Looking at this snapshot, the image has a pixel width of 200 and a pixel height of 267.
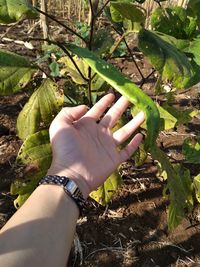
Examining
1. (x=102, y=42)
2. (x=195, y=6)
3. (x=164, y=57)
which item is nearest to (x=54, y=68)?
(x=102, y=42)

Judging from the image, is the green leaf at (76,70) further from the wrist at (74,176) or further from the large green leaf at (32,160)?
the wrist at (74,176)

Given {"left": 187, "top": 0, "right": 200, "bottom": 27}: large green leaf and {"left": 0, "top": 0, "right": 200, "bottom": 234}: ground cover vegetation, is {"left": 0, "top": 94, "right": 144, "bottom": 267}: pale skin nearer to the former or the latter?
{"left": 0, "top": 0, "right": 200, "bottom": 234}: ground cover vegetation

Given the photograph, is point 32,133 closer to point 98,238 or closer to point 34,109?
point 34,109

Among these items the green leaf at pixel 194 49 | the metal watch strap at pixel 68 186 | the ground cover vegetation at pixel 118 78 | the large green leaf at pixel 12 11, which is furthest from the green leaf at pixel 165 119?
the large green leaf at pixel 12 11

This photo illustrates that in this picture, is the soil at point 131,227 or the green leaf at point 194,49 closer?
the green leaf at point 194,49

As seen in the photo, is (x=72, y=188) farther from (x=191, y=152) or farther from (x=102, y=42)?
(x=191, y=152)

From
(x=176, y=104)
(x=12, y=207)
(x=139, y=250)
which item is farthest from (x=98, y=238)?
(x=176, y=104)

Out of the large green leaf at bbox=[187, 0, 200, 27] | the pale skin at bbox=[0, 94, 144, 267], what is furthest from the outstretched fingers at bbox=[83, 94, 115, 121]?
the large green leaf at bbox=[187, 0, 200, 27]
